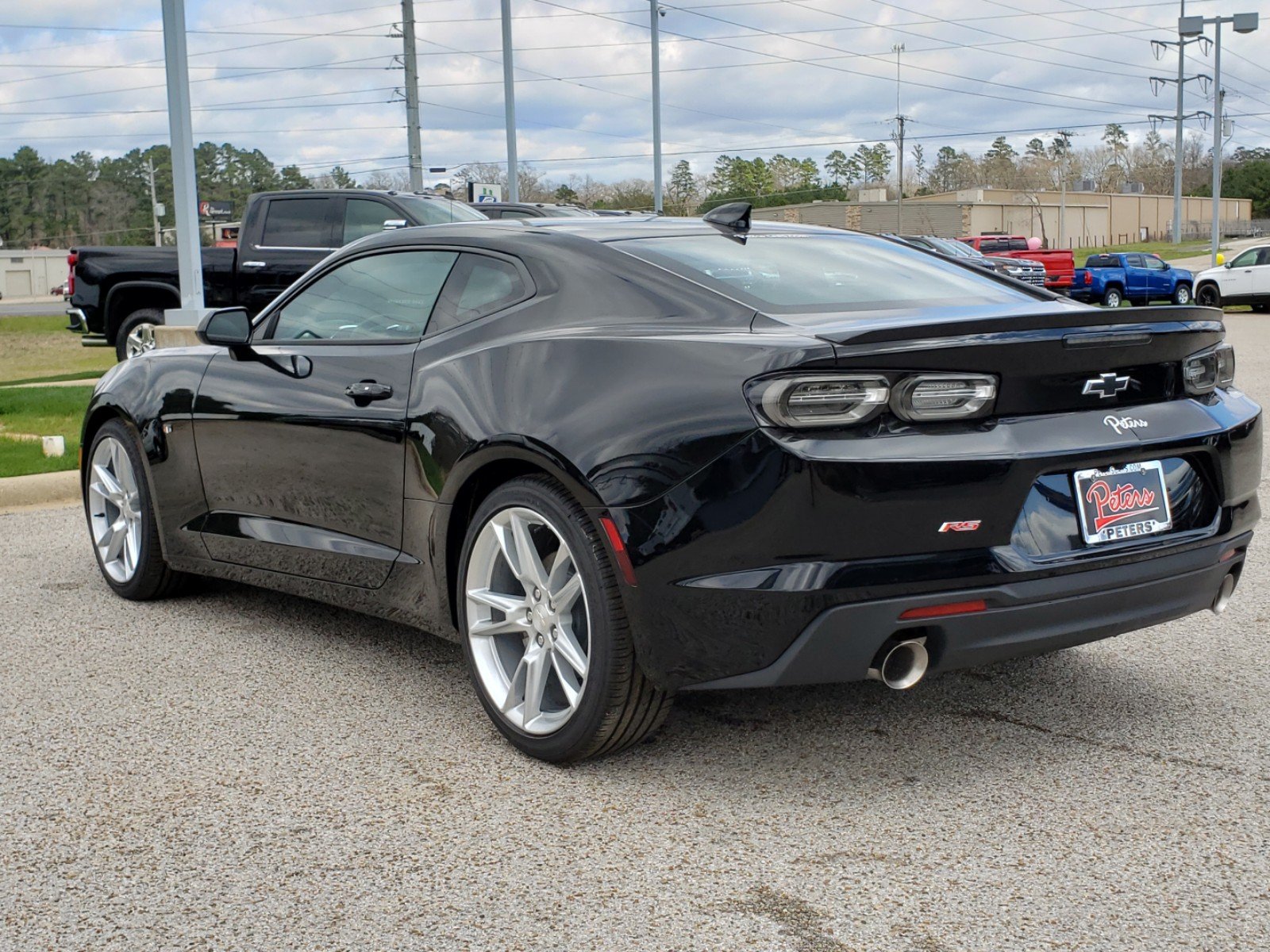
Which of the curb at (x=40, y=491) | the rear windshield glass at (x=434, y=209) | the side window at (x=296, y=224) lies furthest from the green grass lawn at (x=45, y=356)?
the curb at (x=40, y=491)

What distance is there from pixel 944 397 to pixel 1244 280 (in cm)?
3061

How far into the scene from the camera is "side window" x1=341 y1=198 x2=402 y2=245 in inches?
547

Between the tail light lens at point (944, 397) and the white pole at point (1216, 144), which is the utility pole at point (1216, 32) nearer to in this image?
the white pole at point (1216, 144)

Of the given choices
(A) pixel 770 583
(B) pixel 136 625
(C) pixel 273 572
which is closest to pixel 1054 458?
(A) pixel 770 583

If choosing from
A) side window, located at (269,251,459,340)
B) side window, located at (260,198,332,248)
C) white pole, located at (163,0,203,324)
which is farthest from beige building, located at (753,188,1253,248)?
side window, located at (269,251,459,340)

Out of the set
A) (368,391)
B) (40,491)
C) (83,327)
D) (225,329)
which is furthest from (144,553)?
(83,327)

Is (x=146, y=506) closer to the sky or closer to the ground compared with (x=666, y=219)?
→ closer to the ground

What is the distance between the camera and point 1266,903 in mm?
2836

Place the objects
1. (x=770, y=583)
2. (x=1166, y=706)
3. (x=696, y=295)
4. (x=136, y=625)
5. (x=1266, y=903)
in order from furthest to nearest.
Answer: (x=136, y=625) → (x=1166, y=706) → (x=696, y=295) → (x=770, y=583) → (x=1266, y=903)

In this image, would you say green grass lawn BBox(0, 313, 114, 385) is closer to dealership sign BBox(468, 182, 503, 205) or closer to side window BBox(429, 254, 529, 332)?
dealership sign BBox(468, 182, 503, 205)

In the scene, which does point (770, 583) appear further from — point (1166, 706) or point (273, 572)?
point (273, 572)

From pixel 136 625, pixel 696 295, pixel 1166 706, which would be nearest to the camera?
pixel 696 295

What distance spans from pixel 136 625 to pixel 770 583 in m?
3.16

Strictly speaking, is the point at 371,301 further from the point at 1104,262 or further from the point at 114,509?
the point at 1104,262
